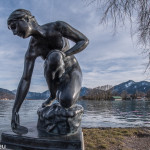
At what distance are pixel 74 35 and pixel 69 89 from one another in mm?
913

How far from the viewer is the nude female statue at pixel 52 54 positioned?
8.95ft

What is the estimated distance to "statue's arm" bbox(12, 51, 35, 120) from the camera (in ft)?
10.0

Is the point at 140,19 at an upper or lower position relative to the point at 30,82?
upper

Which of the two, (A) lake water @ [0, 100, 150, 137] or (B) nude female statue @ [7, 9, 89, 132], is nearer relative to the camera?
(B) nude female statue @ [7, 9, 89, 132]

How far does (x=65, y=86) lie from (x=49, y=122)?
0.59 meters

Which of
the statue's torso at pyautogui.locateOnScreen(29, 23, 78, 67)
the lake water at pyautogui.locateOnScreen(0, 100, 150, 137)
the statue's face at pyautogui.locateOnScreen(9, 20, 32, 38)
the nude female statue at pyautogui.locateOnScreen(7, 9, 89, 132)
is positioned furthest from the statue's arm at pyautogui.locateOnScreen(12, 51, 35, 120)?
the lake water at pyautogui.locateOnScreen(0, 100, 150, 137)

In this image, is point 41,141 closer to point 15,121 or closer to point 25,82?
point 15,121

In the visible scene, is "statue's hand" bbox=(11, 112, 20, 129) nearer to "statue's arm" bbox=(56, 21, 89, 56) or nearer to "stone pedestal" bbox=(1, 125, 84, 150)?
"stone pedestal" bbox=(1, 125, 84, 150)

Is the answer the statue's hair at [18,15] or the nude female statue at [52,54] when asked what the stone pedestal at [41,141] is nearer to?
the nude female statue at [52,54]

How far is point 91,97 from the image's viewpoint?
118312mm

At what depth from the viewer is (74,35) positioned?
303 centimetres

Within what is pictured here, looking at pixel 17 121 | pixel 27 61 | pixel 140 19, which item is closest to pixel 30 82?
pixel 27 61

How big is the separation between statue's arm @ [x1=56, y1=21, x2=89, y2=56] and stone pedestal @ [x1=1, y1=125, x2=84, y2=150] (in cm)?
131

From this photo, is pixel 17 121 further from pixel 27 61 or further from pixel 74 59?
pixel 74 59
